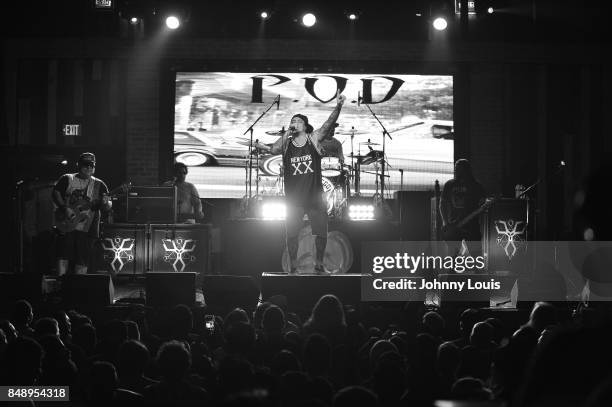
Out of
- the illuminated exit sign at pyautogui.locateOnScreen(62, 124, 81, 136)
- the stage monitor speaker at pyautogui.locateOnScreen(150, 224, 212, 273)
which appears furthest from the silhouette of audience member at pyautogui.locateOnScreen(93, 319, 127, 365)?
the illuminated exit sign at pyautogui.locateOnScreen(62, 124, 81, 136)

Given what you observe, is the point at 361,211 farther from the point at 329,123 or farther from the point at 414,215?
the point at 329,123

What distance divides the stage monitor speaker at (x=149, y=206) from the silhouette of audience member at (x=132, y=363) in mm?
7316

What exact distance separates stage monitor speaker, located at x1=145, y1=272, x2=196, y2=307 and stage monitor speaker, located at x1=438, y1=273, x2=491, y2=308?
2.53 m

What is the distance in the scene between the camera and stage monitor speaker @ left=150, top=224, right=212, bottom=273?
1162 cm

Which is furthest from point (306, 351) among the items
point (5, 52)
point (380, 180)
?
point (5, 52)

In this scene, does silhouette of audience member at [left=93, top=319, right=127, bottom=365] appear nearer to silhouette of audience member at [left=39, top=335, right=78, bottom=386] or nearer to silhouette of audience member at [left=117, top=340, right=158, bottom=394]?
silhouette of audience member at [left=39, top=335, right=78, bottom=386]

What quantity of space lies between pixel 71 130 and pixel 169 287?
6750mm

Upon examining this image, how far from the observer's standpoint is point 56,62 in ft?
48.2

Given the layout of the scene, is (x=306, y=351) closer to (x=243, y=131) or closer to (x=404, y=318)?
(x=404, y=318)

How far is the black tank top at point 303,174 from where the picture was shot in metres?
8.55

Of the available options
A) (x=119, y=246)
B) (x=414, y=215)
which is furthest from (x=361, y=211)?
(x=119, y=246)

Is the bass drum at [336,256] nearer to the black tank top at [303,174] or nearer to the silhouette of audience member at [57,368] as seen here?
the black tank top at [303,174]

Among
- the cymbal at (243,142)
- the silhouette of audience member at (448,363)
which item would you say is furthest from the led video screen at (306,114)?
the silhouette of audience member at (448,363)

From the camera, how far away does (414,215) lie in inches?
472
